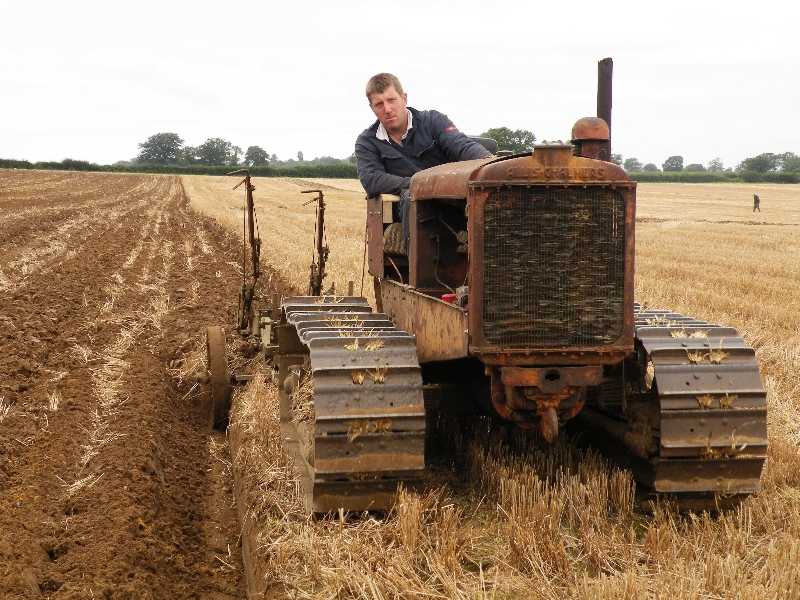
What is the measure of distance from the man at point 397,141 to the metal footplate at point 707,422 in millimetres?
2254

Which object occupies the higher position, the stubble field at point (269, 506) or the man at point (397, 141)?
the man at point (397, 141)

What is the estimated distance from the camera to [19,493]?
5.18m

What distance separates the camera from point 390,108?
6031 millimetres

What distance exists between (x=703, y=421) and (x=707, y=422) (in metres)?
0.02

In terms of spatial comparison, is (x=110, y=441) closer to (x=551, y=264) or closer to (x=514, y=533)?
(x=514, y=533)

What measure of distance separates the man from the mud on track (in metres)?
2.30

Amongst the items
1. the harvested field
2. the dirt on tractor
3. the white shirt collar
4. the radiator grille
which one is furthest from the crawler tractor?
the white shirt collar

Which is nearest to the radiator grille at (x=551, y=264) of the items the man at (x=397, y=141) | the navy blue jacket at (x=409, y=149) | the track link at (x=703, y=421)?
the track link at (x=703, y=421)

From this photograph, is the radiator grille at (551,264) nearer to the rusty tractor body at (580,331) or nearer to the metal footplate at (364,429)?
the rusty tractor body at (580,331)

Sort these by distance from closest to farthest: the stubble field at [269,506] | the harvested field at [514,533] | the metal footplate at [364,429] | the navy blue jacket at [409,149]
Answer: the harvested field at [514,533] < the stubble field at [269,506] < the metal footplate at [364,429] < the navy blue jacket at [409,149]

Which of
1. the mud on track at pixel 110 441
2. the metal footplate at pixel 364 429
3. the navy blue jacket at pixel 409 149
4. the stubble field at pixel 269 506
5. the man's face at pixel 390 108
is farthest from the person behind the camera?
the navy blue jacket at pixel 409 149

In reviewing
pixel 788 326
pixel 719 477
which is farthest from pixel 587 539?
pixel 788 326

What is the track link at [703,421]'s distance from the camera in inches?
173

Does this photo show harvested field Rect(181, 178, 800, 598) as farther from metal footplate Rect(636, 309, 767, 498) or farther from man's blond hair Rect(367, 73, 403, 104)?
man's blond hair Rect(367, 73, 403, 104)
